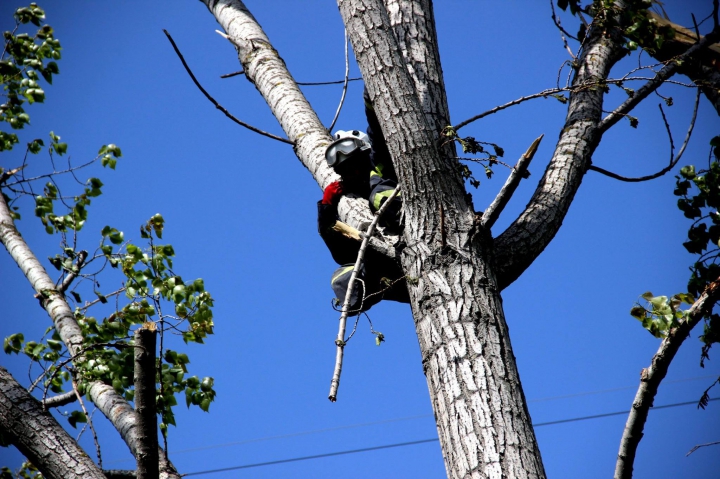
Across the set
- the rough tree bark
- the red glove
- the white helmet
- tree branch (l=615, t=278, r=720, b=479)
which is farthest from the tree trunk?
the red glove

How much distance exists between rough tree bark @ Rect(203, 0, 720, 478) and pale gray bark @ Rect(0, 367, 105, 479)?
1.51 m

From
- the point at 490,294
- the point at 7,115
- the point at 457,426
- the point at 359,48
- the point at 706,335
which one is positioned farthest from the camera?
the point at 7,115

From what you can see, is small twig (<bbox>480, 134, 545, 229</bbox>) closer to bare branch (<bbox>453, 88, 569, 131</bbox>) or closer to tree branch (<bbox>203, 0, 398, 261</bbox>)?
bare branch (<bbox>453, 88, 569, 131</bbox>)

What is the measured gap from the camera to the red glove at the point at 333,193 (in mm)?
3314

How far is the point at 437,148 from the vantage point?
2.46 meters

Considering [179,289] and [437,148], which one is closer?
[437,148]

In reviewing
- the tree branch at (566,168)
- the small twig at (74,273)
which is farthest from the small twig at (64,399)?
the tree branch at (566,168)

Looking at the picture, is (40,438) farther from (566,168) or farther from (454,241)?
(566,168)

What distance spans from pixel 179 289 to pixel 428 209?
A: 81.7 inches

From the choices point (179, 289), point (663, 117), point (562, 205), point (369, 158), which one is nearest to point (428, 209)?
point (562, 205)

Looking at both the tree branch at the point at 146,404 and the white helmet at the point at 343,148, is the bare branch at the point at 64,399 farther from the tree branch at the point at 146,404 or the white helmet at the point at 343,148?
the white helmet at the point at 343,148

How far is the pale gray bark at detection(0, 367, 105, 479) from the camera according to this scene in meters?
2.54

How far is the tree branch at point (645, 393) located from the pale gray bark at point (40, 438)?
207 centimetres

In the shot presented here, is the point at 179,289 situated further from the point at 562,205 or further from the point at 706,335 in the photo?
the point at 706,335
